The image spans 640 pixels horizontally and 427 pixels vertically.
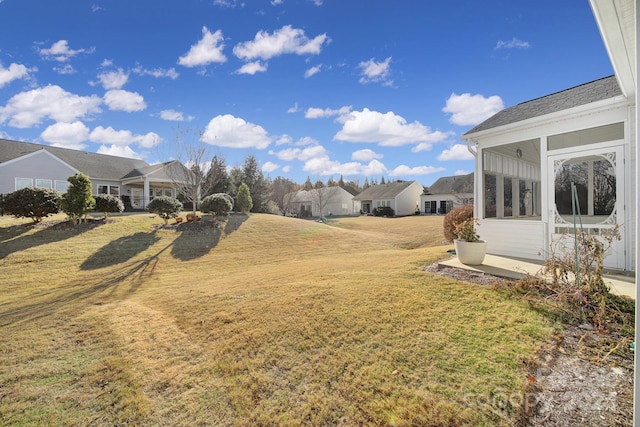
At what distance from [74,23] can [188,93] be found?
4409mm

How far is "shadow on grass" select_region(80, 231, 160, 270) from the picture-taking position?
9922mm

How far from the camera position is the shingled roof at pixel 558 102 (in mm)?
6395

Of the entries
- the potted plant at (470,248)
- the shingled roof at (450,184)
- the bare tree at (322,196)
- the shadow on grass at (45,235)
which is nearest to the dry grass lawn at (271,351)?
the potted plant at (470,248)

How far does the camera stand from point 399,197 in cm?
4150

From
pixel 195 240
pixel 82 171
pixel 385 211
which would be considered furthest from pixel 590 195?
pixel 82 171

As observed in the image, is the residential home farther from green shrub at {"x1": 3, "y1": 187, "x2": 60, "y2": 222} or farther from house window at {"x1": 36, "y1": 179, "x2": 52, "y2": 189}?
house window at {"x1": 36, "y1": 179, "x2": 52, "y2": 189}

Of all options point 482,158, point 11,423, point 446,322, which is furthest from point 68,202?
point 482,158

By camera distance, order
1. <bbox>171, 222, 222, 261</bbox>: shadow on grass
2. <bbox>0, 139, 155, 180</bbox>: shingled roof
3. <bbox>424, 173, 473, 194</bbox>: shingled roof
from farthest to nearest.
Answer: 1. <bbox>424, 173, 473, 194</bbox>: shingled roof
2. <bbox>0, 139, 155, 180</bbox>: shingled roof
3. <bbox>171, 222, 222, 261</bbox>: shadow on grass

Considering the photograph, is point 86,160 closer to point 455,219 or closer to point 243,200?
point 243,200

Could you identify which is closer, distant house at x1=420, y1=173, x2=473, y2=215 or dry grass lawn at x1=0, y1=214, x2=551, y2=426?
dry grass lawn at x1=0, y1=214, x2=551, y2=426

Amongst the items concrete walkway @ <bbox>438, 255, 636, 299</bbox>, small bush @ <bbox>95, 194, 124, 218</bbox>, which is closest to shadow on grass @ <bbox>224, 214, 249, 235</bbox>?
small bush @ <bbox>95, 194, 124, 218</bbox>

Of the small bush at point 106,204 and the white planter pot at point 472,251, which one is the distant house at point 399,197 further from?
the white planter pot at point 472,251

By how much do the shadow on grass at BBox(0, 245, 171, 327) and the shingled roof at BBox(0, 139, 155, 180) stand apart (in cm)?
1935

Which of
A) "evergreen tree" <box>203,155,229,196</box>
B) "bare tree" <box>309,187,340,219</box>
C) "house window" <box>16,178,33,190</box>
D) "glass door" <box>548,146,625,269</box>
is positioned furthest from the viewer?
"bare tree" <box>309,187,340,219</box>
